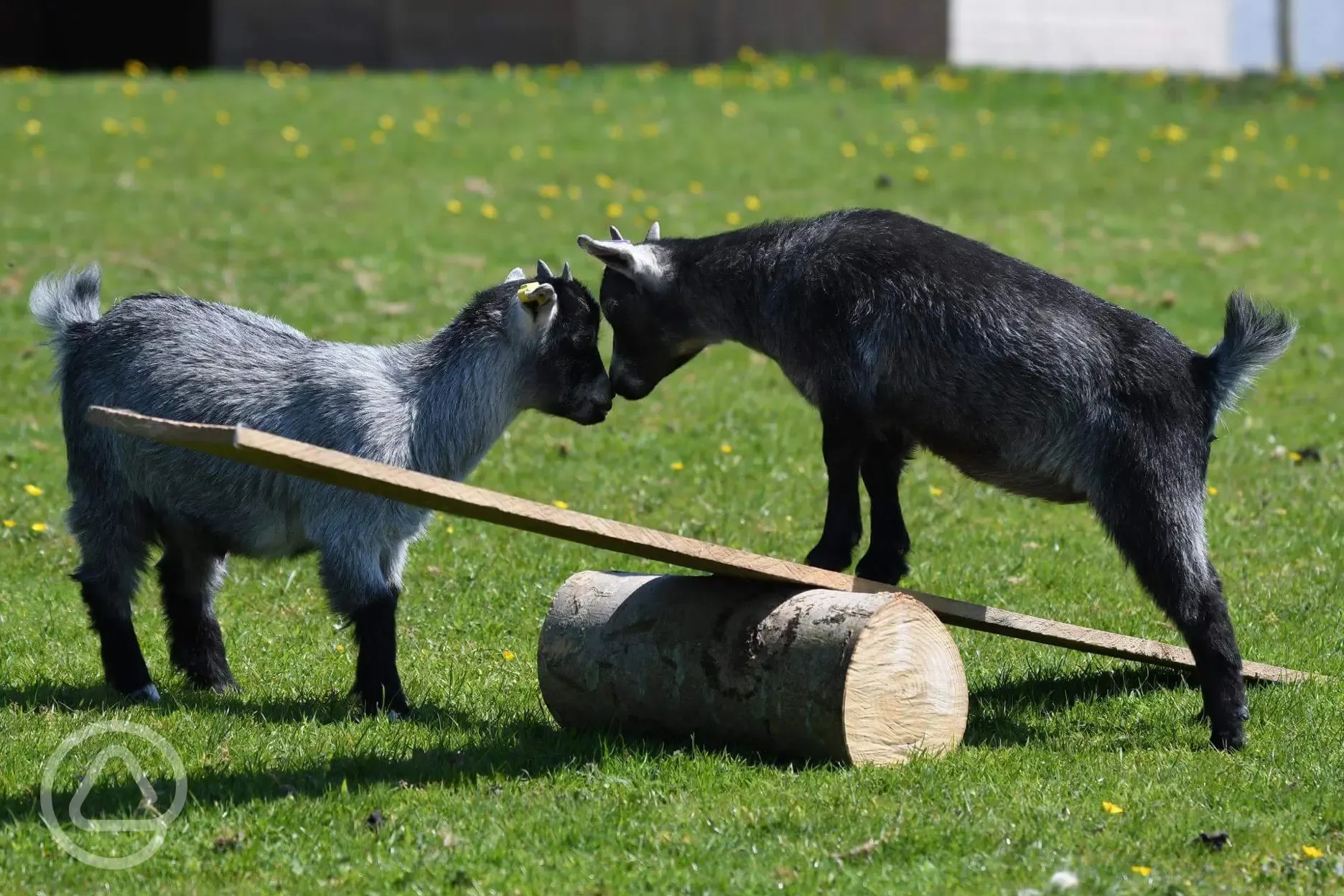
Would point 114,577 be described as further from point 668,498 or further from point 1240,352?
point 1240,352

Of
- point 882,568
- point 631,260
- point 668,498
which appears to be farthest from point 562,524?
point 668,498

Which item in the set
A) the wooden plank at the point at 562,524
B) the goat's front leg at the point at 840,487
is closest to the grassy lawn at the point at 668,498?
the wooden plank at the point at 562,524

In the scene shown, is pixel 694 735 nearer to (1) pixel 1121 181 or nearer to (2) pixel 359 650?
(2) pixel 359 650

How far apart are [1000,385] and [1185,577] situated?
0.96m

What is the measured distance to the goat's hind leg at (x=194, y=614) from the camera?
6.83m

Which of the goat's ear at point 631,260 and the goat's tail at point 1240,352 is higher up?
the goat's ear at point 631,260

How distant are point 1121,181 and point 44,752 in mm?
14025

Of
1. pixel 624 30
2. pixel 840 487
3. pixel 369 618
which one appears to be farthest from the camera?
pixel 624 30

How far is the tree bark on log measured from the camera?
5547 millimetres

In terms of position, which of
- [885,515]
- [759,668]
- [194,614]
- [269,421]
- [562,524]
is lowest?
[194,614]

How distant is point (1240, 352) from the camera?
6.28m

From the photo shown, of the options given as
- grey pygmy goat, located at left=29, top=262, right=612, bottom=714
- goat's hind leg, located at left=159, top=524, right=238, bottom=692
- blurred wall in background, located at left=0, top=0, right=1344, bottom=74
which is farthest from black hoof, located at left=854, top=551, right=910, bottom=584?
blurred wall in background, located at left=0, top=0, right=1344, bottom=74

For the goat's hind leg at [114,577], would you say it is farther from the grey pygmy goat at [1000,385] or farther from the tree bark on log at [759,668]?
the grey pygmy goat at [1000,385]

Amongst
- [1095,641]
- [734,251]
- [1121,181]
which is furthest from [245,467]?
[1121,181]
